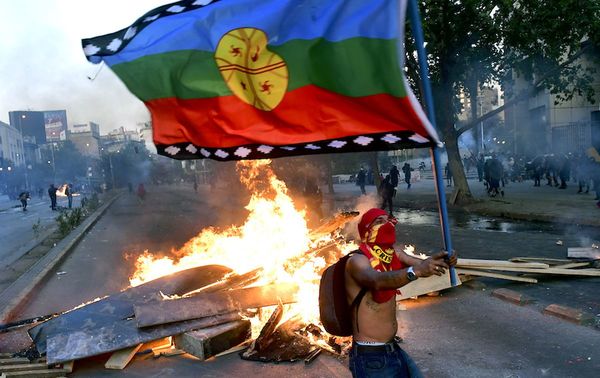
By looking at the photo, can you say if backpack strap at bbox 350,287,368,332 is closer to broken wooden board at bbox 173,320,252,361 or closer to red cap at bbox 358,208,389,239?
red cap at bbox 358,208,389,239

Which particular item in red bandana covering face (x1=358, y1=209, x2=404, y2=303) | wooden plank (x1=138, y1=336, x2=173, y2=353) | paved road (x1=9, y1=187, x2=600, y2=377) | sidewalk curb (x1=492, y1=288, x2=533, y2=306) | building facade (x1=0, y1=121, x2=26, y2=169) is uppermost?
building facade (x1=0, y1=121, x2=26, y2=169)

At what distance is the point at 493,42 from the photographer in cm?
1795

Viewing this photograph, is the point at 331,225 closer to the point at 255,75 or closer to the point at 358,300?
the point at 255,75

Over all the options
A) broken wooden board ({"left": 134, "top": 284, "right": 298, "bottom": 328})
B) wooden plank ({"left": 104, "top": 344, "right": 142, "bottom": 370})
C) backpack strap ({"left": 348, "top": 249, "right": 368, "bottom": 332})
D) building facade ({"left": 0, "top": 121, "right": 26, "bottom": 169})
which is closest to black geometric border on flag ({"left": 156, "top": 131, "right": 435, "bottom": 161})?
backpack strap ({"left": 348, "top": 249, "right": 368, "bottom": 332})

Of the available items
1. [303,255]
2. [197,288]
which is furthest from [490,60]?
[197,288]

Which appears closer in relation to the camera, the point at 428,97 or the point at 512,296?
the point at 428,97

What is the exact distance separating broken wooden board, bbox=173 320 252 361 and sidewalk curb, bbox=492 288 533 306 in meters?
3.78

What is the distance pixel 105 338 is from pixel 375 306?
387 cm

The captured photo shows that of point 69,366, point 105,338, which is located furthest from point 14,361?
point 105,338

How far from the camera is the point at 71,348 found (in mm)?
5523

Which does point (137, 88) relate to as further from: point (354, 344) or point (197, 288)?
point (197, 288)

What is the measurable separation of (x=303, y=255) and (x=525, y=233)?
8197 mm

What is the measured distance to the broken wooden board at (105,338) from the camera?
18.0 feet

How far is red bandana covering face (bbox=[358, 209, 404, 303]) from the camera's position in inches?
122
